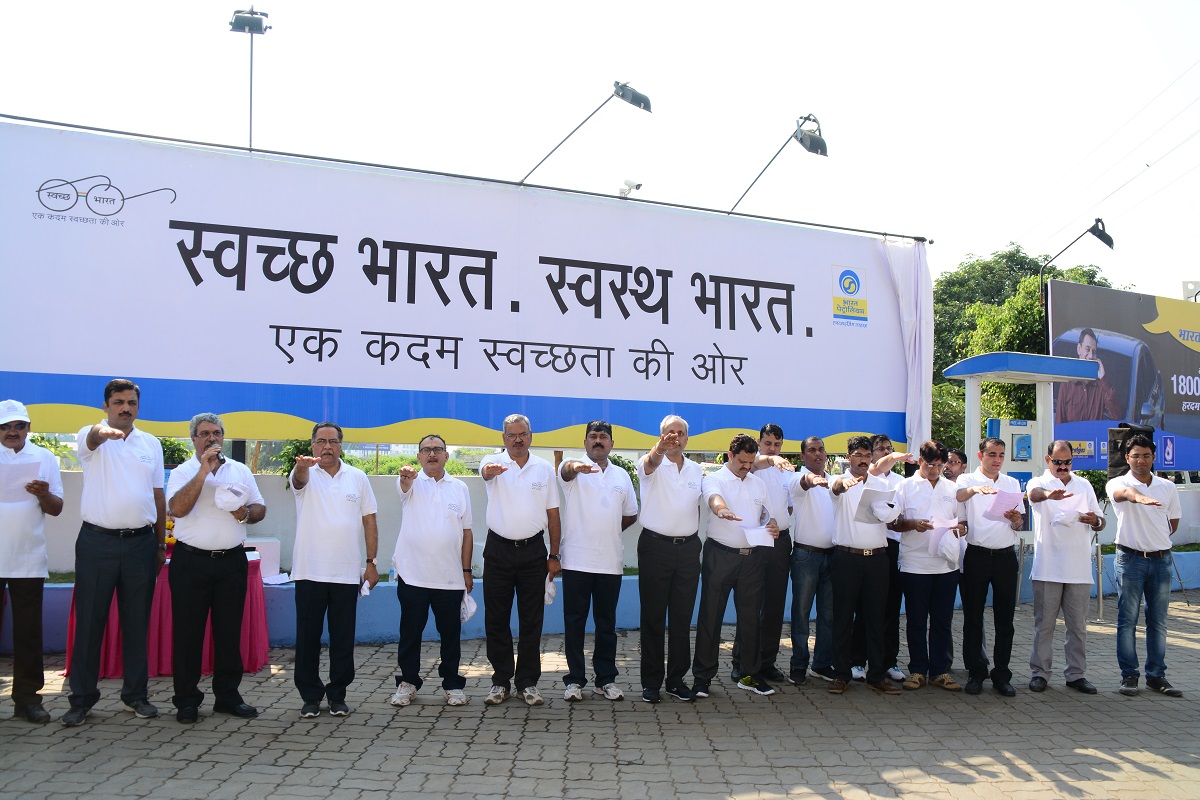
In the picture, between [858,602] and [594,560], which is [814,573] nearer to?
[858,602]

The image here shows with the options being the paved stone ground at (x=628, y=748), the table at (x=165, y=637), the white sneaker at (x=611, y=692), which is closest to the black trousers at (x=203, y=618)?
the paved stone ground at (x=628, y=748)

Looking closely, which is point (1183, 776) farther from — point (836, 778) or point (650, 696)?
point (650, 696)

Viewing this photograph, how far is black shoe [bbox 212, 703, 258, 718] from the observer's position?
4.68 metres

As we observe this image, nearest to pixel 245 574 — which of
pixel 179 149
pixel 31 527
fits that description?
pixel 31 527

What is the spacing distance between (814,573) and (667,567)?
1.24 m

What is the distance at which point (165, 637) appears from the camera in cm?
547

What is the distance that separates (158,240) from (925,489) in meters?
6.06

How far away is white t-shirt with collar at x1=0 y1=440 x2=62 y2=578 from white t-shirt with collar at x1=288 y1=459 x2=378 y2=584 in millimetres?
1334

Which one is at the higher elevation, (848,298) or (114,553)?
(848,298)

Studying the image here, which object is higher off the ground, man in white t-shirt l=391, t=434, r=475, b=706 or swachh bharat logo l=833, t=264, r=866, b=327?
swachh bharat logo l=833, t=264, r=866, b=327

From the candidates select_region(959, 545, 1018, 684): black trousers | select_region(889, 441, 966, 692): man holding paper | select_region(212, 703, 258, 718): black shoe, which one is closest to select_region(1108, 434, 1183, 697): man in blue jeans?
select_region(959, 545, 1018, 684): black trousers

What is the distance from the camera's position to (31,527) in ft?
15.0

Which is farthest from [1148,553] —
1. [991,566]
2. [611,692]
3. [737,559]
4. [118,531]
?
[118,531]

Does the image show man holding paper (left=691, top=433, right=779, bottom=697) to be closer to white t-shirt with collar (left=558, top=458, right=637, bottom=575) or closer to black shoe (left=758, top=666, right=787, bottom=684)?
black shoe (left=758, top=666, right=787, bottom=684)
